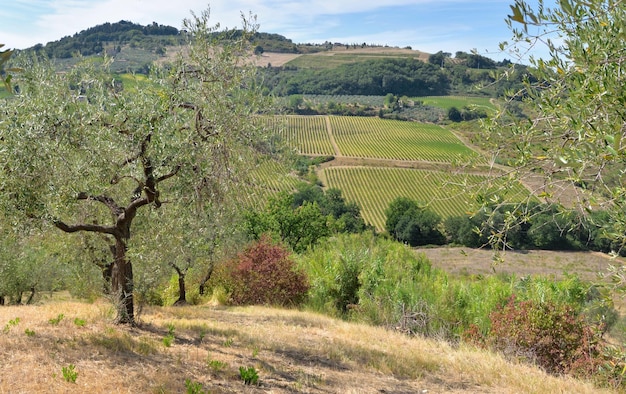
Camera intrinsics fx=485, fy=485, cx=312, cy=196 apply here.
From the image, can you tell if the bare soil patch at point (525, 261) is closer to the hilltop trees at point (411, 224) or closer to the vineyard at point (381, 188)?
the hilltop trees at point (411, 224)

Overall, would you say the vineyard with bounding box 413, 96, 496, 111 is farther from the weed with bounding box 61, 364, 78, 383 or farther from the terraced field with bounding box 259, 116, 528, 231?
the weed with bounding box 61, 364, 78, 383

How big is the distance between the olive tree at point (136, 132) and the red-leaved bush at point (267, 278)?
435 inches

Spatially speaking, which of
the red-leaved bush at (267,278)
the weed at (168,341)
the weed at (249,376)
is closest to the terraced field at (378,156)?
the red-leaved bush at (267,278)

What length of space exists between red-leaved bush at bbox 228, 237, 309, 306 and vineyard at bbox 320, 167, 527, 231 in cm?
5331

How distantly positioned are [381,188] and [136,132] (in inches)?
3236

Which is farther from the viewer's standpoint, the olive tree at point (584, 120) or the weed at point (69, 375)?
the weed at point (69, 375)

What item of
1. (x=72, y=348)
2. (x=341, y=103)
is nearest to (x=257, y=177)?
(x=72, y=348)

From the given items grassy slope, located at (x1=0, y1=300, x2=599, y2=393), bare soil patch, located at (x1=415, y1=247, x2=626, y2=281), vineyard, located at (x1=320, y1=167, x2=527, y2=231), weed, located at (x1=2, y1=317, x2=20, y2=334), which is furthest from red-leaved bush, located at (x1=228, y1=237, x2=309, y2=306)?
vineyard, located at (x1=320, y1=167, x2=527, y2=231)

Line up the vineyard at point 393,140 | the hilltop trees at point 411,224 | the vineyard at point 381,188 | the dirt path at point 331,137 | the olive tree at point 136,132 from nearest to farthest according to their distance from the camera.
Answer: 1. the olive tree at point 136,132
2. the hilltop trees at point 411,224
3. the vineyard at point 381,188
4. the vineyard at point 393,140
5. the dirt path at point 331,137

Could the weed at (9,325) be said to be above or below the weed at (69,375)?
below

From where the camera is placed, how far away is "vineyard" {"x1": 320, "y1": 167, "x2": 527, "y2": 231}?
81.5 meters

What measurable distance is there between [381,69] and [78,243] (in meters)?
189

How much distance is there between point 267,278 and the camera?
21156 mm

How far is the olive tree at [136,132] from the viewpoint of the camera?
332 inches
